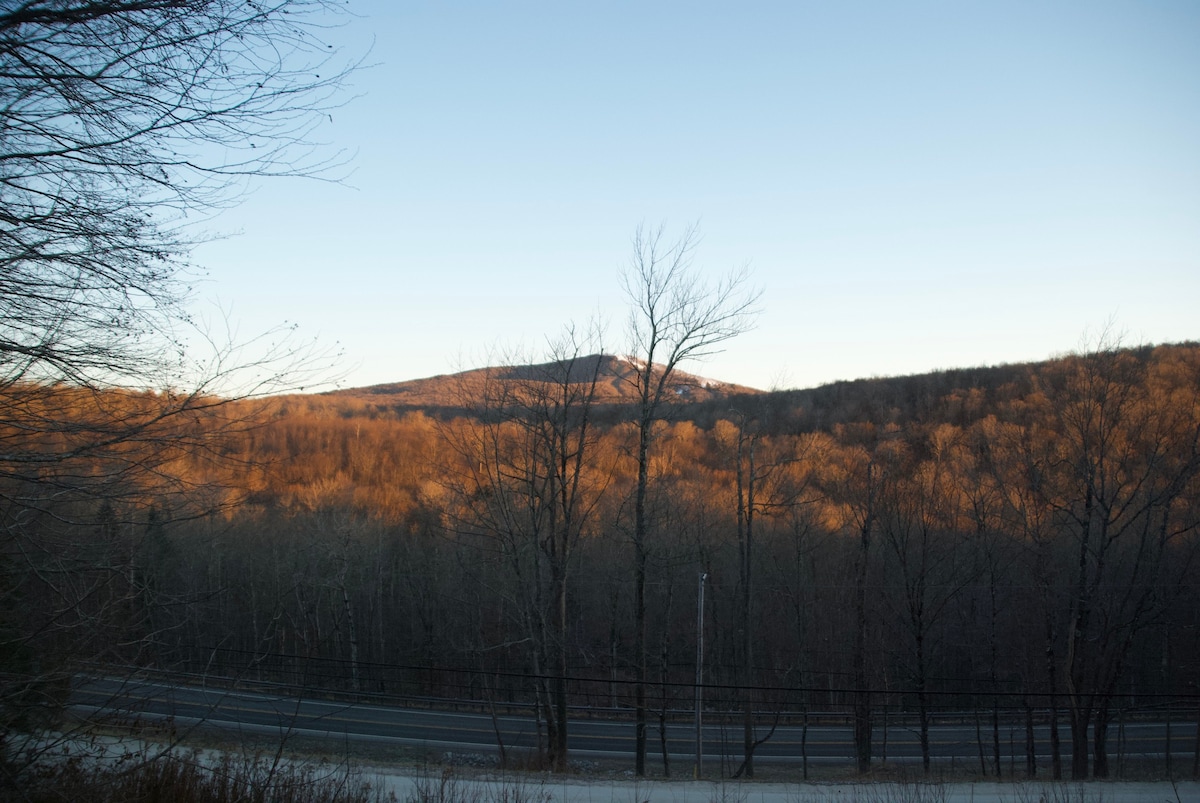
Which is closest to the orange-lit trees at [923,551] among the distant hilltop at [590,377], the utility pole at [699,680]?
the utility pole at [699,680]

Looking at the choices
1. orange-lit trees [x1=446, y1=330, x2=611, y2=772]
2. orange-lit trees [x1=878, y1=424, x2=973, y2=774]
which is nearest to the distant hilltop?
orange-lit trees [x1=446, y1=330, x2=611, y2=772]

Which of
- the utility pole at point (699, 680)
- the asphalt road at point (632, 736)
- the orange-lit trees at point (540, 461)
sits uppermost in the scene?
the orange-lit trees at point (540, 461)

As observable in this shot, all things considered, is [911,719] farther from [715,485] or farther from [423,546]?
[423,546]

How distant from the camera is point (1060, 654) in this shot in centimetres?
3005

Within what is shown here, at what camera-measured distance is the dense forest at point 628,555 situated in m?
5.45

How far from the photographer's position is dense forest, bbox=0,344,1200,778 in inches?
215

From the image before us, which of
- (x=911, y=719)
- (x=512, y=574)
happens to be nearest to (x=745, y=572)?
(x=512, y=574)

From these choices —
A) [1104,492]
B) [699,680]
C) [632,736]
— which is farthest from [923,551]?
[632,736]

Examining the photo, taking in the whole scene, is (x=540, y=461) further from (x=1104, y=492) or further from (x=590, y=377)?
(x=1104, y=492)

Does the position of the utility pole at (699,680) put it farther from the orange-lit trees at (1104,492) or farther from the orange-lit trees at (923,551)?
the orange-lit trees at (1104,492)

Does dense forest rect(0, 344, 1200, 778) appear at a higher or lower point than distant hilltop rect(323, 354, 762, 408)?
lower

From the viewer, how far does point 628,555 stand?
32.0 m

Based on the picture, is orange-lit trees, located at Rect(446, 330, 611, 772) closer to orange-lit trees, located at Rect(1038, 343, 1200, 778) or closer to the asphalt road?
the asphalt road

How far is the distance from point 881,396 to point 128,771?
7781 cm
